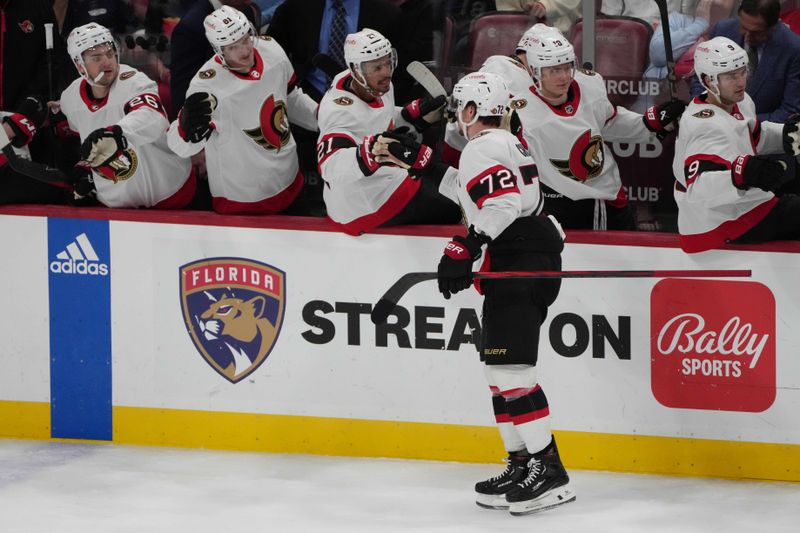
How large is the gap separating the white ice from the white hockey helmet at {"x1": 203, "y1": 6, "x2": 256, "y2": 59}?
59.2 inches

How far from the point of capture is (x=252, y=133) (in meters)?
5.77

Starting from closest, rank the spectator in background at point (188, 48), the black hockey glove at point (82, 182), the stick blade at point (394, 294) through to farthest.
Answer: the stick blade at point (394, 294) < the black hockey glove at point (82, 182) < the spectator in background at point (188, 48)

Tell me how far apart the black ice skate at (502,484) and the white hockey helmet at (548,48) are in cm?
137

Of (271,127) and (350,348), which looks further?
(271,127)

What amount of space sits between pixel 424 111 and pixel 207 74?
812mm

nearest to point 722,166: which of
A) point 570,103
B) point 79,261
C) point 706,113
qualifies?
point 706,113

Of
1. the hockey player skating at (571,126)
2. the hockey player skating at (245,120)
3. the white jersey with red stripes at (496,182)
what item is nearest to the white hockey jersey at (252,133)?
the hockey player skating at (245,120)

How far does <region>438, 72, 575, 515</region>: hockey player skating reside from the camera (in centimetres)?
487

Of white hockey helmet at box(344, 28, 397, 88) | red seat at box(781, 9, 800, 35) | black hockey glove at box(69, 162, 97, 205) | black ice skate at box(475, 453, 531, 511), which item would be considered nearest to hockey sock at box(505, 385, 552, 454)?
black ice skate at box(475, 453, 531, 511)

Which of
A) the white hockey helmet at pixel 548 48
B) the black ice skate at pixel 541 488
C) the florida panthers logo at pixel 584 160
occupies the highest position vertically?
the white hockey helmet at pixel 548 48

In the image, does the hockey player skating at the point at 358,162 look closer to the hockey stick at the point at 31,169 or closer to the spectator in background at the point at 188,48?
the spectator in background at the point at 188,48

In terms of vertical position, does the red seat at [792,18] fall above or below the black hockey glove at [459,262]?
above

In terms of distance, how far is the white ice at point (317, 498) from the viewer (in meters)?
4.91

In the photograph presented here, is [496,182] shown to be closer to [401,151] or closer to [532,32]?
[401,151]
